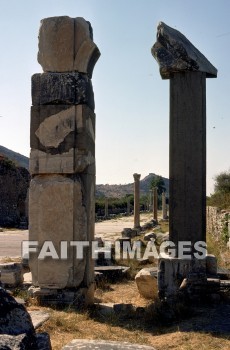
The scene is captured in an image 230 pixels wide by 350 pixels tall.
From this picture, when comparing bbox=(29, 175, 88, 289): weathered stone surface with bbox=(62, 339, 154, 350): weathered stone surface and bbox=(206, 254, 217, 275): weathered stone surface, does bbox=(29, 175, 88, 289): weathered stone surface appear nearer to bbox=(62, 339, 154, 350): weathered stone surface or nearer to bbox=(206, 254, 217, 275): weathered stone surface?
bbox=(206, 254, 217, 275): weathered stone surface

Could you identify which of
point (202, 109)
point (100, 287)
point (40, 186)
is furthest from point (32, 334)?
point (100, 287)

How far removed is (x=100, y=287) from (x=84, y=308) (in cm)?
249

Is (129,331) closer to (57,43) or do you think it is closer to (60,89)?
(60,89)

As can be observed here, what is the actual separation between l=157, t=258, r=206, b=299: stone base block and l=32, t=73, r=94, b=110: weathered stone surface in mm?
2588

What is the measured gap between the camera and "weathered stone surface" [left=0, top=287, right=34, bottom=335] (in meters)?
3.02

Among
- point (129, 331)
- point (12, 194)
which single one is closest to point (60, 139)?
point (129, 331)

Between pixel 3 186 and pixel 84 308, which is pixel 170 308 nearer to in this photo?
pixel 84 308

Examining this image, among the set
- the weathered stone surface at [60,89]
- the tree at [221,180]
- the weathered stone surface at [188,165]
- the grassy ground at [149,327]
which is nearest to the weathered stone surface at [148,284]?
the grassy ground at [149,327]

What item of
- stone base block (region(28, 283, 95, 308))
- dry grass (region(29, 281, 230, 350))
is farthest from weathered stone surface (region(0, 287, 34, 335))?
stone base block (region(28, 283, 95, 308))

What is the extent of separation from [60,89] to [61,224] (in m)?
1.92

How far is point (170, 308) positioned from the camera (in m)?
5.94

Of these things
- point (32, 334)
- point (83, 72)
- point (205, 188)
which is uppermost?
point (83, 72)

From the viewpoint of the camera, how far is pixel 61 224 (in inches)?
257

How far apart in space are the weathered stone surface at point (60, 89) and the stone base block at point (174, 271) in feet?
8.49
